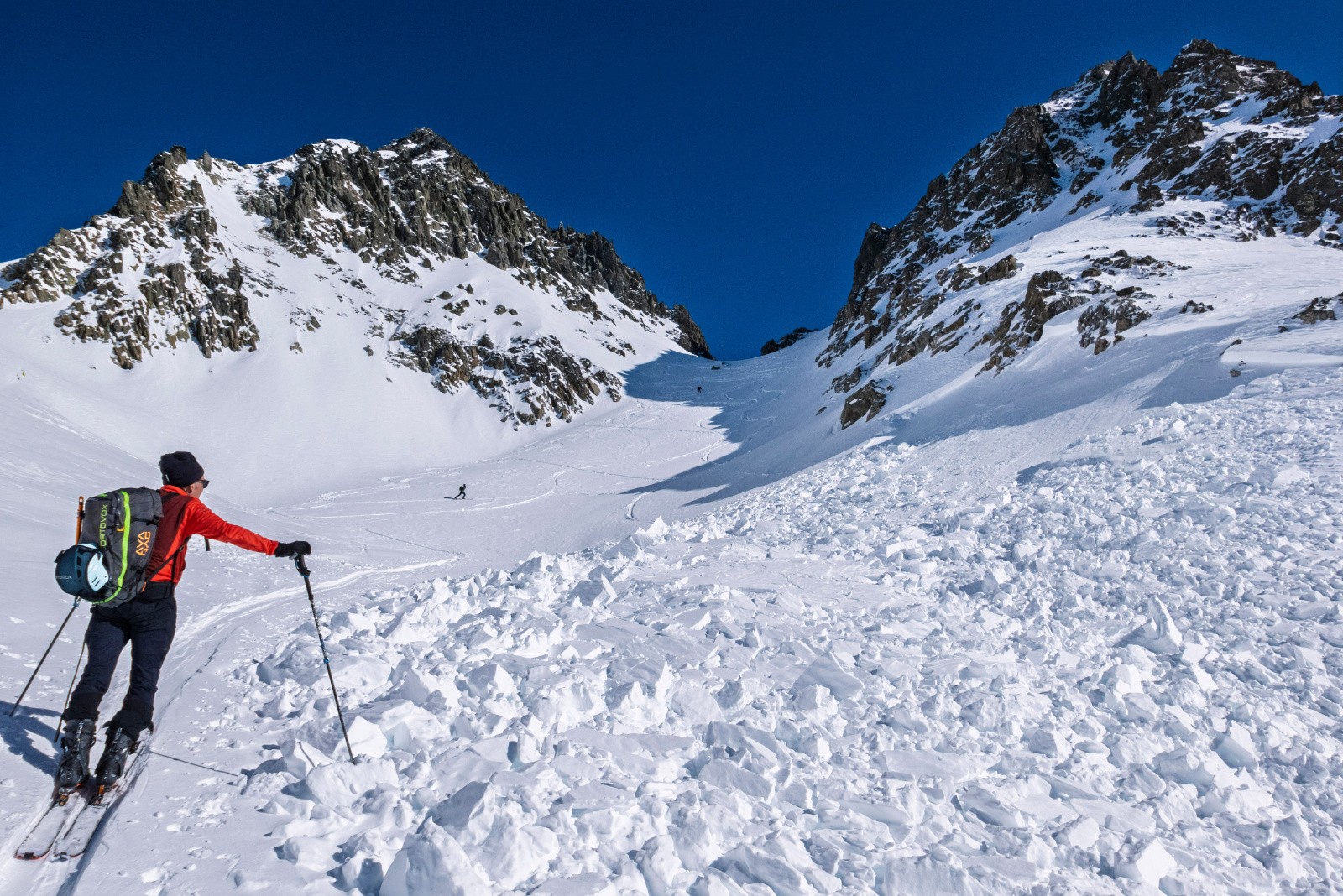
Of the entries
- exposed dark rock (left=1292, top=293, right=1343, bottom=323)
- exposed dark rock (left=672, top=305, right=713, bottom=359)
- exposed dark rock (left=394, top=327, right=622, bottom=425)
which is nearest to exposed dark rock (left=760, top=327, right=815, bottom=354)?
exposed dark rock (left=672, top=305, right=713, bottom=359)

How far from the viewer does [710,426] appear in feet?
164

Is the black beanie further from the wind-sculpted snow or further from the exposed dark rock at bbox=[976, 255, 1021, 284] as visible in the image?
the exposed dark rock at bbox=[976, 255, 1021, 284]

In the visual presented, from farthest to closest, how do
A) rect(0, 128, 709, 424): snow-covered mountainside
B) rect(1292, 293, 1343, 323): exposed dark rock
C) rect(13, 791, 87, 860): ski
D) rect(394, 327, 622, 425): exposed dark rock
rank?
rect(394, 327, 622, 425): exposed dark rock → rect(0, 128, 709, 424): snow-covered mountainside → rect(1292, 293, 1343, 323): exposed dark rock → rect(13, 791, 87, 860): ski

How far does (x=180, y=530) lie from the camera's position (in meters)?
4.20

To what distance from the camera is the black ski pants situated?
3711 mm

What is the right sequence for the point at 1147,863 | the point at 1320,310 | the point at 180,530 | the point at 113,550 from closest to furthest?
the point at 1147,863, the point at 113,550, the point at 180,530, the point at 1320,310

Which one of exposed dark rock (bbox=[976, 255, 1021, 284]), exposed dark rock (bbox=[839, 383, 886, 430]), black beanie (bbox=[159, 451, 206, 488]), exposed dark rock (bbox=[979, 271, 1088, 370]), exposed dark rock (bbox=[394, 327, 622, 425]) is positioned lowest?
black beanie (bbox=[159, 451, 206, 488])

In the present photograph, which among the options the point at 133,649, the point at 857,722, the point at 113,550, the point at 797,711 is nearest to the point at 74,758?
the point at 133,649

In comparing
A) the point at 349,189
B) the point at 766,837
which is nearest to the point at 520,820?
the point at 766,837

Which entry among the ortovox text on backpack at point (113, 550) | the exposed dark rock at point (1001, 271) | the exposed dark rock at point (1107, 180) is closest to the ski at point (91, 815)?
the ortovox text on backpack at point (113, 550)

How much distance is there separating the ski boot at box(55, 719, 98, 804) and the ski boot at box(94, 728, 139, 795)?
78 mm

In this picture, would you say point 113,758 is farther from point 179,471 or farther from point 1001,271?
point 1001,271

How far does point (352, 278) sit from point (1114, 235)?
74.4m

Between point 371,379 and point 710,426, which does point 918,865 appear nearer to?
point 710,426
